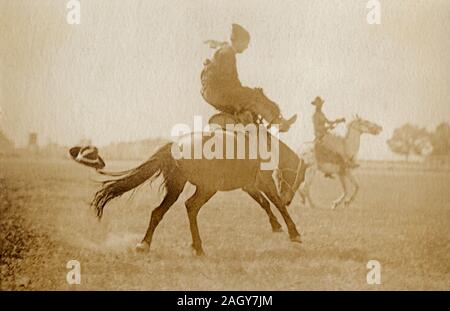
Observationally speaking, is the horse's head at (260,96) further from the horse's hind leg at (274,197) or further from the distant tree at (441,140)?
the distant tree at (441,140)

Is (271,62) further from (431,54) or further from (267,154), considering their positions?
(431,54)

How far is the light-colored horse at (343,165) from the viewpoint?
204 inches

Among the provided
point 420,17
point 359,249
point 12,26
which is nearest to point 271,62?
point 420,17

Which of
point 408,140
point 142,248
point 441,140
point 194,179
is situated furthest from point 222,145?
point 441,140

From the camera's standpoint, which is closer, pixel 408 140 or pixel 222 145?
pixel 222 145

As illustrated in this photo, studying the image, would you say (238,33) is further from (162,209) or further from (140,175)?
(162,209)

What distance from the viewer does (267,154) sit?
4895mm

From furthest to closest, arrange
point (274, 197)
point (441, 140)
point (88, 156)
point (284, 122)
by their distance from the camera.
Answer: point (441, 140) < point (284, 122) < point (274, 197) < point (88, 156)

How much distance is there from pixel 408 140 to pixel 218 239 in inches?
79.3

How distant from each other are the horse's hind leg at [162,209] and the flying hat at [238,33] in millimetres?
1404

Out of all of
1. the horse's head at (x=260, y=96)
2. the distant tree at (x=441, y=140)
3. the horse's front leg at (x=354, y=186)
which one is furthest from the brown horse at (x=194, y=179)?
the distant tree at (x=441, y=140)

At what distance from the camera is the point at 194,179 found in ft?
15.6

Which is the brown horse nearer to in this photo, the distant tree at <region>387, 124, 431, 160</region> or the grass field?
the grass field
